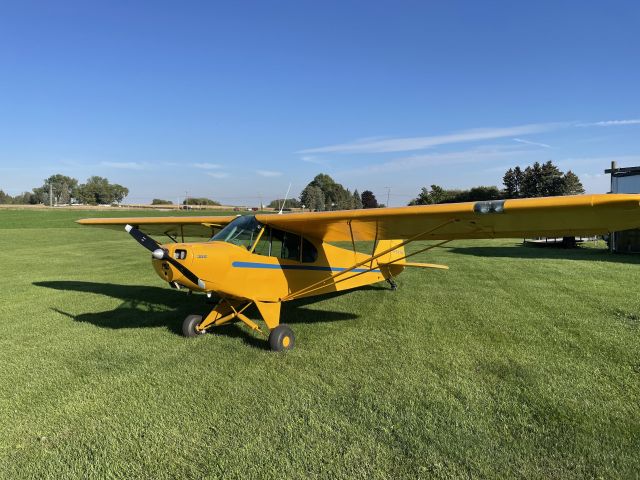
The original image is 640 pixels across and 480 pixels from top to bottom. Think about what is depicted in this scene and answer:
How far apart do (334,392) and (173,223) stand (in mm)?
6081

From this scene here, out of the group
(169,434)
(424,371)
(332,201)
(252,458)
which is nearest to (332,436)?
(252,458)

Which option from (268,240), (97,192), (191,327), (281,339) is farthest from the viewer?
(97,192)

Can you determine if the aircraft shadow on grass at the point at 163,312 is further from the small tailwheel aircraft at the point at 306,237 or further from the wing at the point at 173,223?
the wing at the point at 173,223

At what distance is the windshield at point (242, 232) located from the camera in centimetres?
635

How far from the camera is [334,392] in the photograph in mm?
4598

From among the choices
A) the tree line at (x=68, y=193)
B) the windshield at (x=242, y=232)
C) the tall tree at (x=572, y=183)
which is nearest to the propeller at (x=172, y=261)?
the windshield at (x=242, y=232)

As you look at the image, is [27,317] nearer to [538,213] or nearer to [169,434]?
[169,434]

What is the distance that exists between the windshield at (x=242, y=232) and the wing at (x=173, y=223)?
133cm

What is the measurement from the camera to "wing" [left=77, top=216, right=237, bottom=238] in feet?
27.9

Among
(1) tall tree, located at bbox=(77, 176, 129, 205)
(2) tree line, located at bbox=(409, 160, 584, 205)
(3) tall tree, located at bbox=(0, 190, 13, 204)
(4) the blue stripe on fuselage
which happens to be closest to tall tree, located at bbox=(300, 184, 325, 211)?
(2) tree line, located at bbox=(409, 160, 584, 205)

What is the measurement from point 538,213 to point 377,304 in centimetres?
461

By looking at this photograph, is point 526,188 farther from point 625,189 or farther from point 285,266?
point 285,266

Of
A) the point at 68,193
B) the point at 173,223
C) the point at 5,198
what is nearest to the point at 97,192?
the point at 68,193

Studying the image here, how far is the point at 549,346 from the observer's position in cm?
606
